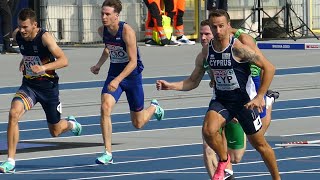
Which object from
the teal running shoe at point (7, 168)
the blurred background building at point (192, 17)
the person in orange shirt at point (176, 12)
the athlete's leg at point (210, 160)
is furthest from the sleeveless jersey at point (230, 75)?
the blurred background building at point (192, 17)

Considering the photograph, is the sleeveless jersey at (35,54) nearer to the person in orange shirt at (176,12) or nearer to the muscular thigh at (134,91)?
the muscular thigh at (134,91)

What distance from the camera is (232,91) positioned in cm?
1083

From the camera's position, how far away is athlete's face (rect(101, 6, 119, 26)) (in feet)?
43.9

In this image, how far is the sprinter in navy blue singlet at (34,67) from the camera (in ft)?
41.9

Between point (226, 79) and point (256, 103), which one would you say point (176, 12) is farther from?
point (256, 103)

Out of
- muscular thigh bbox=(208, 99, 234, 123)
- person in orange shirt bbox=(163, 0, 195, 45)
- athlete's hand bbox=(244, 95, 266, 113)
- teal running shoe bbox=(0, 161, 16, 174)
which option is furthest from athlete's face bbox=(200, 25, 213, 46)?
person in orange shirt bbox=(163, 0, 195, 45)

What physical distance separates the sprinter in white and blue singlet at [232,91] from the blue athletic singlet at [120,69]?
2659 millimetres

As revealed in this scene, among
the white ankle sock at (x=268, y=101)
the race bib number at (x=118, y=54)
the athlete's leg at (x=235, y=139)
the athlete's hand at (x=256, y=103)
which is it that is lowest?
the athlete's leg at (x=235, y=139)

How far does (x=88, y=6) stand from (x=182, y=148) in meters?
14.5

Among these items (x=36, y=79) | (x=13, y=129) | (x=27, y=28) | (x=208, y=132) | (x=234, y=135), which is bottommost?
(x=13, y=129)

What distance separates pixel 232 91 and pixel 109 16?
2974 millimetres

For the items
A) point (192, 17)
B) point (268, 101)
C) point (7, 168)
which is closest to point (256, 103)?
point (268, 101)

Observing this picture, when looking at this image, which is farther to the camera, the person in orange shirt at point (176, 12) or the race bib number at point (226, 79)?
the person in orange shirt at point (176, 12)

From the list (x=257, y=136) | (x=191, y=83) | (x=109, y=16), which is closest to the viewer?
(x=257, y=136)
